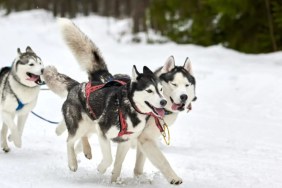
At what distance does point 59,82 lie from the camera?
17.2 ft

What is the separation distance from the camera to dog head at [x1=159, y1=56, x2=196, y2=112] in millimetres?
4254

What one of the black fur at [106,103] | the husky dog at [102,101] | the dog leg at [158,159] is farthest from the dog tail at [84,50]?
the dog leg at [158,159]

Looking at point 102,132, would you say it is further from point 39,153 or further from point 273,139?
point 273,139

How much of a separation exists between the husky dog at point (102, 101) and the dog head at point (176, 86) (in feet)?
1.12

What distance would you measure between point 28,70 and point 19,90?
248 millimetres

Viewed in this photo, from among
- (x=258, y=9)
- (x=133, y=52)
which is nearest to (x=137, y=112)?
(x=258, y=9)

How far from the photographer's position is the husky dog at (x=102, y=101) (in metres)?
3.90

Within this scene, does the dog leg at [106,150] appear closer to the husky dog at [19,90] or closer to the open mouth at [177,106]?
the open mouth at [177,106]

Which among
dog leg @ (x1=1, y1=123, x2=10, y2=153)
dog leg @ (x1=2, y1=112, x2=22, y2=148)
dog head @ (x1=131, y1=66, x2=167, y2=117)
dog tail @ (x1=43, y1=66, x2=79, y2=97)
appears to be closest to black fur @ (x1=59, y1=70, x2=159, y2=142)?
dog head @ (x1=131, y1=66, x2=167, y2=117)

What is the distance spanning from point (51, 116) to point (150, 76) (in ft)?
15.2

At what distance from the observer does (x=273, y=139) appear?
701cm

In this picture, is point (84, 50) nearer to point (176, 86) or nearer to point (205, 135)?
point (176, 86)

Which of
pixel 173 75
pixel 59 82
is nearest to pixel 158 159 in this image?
pixel 173 75

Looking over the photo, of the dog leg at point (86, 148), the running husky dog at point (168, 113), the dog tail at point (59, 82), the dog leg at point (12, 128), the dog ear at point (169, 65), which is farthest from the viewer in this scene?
the dog leg at point (12, 128)
